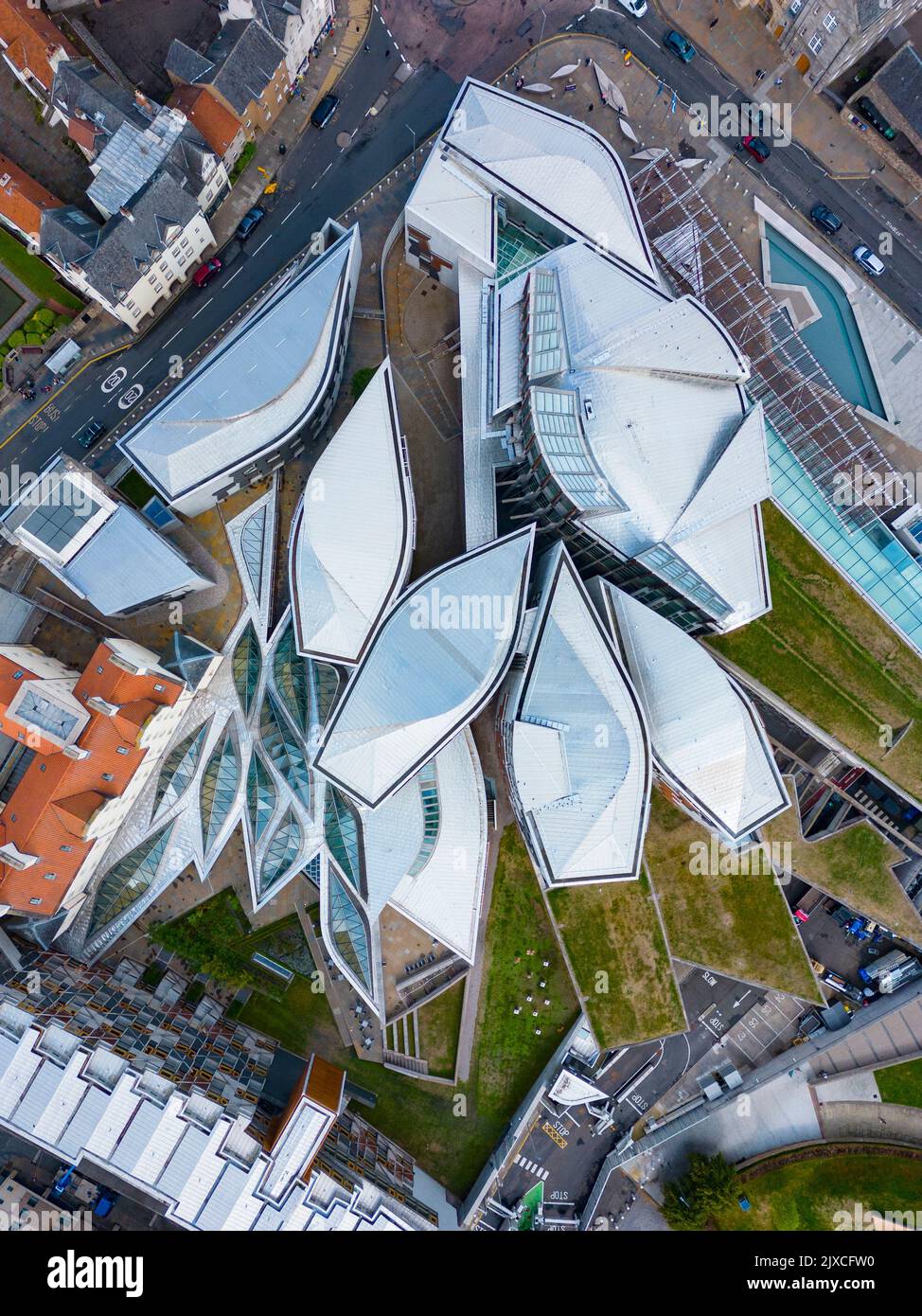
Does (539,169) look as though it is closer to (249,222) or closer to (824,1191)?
(249,222)

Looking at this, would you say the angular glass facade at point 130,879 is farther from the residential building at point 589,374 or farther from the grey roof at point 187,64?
the grey roof at point 187,64

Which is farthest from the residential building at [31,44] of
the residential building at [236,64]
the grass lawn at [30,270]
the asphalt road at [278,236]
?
→ the asphalt road at [278,236]

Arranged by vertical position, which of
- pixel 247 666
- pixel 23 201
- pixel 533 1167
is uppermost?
pixel 23 201

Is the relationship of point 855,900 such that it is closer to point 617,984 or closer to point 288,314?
point 617,984

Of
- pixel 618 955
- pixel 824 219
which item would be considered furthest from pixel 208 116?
pixel 618 955
